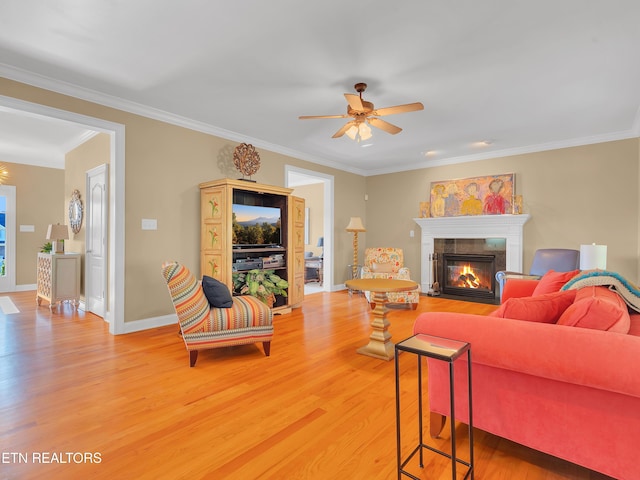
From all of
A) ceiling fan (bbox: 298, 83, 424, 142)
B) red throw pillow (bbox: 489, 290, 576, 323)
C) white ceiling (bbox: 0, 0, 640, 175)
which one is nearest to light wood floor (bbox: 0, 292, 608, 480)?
red throw pillow (bbox: 489, 290, 576, 323)

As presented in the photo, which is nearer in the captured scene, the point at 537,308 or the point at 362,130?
the point at 537,308

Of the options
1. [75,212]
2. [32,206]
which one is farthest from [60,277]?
[32,206]

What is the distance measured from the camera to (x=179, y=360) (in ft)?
9.96

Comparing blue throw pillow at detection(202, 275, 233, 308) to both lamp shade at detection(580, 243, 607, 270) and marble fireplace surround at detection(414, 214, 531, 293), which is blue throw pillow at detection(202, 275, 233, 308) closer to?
lamp shade at detection(580, 243, 607, 270)

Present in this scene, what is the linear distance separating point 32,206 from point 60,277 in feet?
9.41

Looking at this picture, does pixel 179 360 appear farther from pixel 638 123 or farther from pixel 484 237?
A: pixel 638 123

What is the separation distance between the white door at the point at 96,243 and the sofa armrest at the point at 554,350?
4333 mm

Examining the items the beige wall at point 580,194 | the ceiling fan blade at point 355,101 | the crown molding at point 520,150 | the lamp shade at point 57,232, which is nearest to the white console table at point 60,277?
the lamp shade at point 57,232

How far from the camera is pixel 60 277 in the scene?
5.06 metres

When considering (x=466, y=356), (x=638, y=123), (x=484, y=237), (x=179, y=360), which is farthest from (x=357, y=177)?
(x=466, y=356)

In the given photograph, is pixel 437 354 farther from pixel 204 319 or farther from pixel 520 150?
pixel 520 150

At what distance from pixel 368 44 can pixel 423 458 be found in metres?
2.76

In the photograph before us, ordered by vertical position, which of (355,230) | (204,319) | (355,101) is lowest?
(204,319)

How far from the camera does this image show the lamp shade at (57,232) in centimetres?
512
